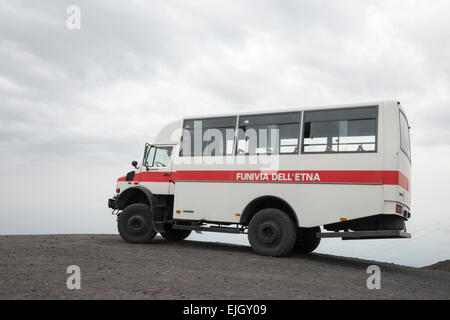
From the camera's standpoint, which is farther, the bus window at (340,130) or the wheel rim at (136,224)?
the wheel rim at (136,224)

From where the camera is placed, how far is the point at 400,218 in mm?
10203

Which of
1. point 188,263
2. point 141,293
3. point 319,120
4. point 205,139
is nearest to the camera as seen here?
point 141,293

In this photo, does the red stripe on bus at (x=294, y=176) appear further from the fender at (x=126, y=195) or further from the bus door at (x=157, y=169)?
the fender at (x=126, y=195)

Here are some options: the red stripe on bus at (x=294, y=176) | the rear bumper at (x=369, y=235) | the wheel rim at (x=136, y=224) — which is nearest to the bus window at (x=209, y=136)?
the red stripe on bus at (x=294, y=176)

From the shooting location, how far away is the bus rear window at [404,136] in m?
10.1

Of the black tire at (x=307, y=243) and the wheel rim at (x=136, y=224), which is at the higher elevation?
the wheel rim at (x=136, y=224)

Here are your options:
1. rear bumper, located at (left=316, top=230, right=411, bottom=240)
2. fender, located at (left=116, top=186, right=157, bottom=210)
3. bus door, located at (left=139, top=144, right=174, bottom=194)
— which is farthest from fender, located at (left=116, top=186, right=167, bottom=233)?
rear bumper, located at (left=316, top=230, right=411, bottom=240)

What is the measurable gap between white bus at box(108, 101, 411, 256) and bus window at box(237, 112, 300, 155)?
0.03m

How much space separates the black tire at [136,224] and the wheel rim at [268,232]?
11.4ft

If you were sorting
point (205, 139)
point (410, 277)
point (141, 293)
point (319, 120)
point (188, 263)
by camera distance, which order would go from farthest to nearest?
point (205, 139)
point (319, 120)
point (410, 277)
point (188, 263)
point (141, 293)

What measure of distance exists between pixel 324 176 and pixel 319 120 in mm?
1407

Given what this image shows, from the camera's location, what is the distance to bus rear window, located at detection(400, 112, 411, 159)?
10109mm

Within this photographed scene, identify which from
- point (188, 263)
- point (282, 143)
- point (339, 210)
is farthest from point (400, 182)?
point (188, 263)

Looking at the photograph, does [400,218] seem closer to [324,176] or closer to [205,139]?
[324,176]
